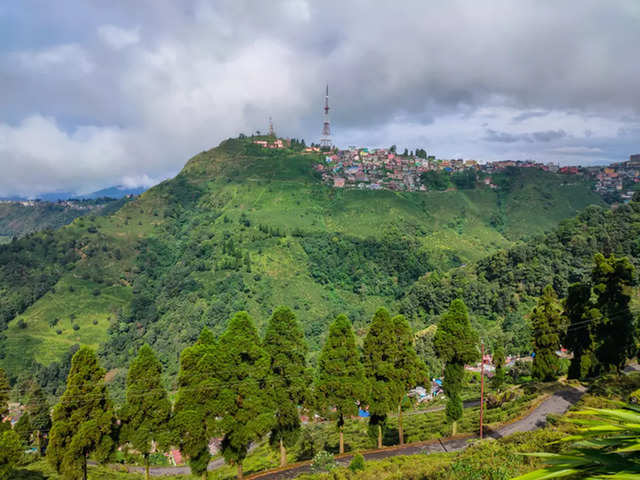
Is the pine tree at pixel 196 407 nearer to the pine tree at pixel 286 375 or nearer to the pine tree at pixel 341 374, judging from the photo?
the pine tree at pixel 286 375

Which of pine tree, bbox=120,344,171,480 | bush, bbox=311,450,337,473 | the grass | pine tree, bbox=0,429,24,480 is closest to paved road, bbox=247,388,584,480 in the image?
bush, bbox=311,450,337,473

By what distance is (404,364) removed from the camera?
19078 millimetres

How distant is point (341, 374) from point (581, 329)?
1582cm

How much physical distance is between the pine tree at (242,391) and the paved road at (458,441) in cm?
250

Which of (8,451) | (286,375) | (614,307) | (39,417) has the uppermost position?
(614,307)

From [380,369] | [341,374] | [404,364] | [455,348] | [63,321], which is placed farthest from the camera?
[63,321]

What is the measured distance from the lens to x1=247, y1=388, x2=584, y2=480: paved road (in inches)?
693

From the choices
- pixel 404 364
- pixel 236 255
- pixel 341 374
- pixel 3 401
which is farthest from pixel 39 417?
pixel 236 255

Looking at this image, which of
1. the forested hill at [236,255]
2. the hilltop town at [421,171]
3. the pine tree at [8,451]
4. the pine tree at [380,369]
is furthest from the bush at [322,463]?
the hilltop town at [421,171]

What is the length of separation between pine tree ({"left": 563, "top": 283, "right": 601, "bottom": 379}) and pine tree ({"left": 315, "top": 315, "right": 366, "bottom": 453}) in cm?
1474

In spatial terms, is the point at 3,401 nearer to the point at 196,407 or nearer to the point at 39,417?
the point at 196,407

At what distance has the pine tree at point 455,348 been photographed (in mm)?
19719

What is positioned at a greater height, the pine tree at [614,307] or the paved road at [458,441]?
the pine tree at [614,307]

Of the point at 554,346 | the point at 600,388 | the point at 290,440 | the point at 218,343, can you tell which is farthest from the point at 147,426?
the point at 554,346
